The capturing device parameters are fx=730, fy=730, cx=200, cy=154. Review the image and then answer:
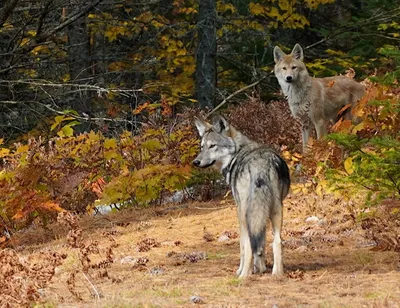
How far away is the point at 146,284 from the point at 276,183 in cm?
146

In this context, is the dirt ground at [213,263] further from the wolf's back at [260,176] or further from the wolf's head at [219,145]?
the wolf's head at [219,145]

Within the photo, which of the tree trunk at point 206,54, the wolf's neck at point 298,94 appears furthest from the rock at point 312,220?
the tree trunk at point 206,54

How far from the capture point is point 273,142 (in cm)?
Result: 1205

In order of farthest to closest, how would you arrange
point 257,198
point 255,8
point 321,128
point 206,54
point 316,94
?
point 255,8 < point 206,54 < point 316,94 < point 321,128 < point 257,198

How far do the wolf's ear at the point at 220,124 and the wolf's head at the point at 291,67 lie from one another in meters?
6.14

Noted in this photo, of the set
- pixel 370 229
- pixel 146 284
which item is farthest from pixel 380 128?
pixel 146 284

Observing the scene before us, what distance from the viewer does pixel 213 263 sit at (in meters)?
7.36

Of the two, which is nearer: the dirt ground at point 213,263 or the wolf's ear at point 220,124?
the dirt ground at point 213,263

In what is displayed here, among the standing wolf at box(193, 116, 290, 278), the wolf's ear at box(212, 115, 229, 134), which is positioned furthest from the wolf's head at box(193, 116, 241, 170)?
the standing wolf at box(193, 116, 290, 278)

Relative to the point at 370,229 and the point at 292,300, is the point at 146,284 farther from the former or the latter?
the point at 370,229

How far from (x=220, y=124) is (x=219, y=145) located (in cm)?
22

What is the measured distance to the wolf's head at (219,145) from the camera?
7434 mm

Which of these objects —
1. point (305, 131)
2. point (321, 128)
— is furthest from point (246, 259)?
point (321, 128)

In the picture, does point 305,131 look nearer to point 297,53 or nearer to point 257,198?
point 297,53
